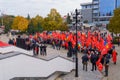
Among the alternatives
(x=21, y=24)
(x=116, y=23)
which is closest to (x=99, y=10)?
(x=21, y=24)

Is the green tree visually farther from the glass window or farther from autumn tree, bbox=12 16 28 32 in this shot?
the glass window

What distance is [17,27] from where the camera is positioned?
9344cm

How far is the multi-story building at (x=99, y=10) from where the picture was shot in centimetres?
13150

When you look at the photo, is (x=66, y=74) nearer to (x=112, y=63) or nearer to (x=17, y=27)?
(x=112, y=63)

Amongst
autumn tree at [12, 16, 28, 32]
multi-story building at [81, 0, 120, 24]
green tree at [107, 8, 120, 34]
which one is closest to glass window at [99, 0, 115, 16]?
multi-story building at [81, 0, 120, 24]

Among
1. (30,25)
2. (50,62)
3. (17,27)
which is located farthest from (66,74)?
(17,27)

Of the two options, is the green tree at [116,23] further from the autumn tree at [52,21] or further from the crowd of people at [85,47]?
the autumn tree at [52,21]

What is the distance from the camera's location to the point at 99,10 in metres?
137

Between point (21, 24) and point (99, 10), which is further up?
point (99, 10)

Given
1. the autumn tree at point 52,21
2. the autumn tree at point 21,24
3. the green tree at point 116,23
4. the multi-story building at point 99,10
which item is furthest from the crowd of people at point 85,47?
the multi-story building at point 99,10

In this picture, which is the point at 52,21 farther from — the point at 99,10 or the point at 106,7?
the point at 99,10

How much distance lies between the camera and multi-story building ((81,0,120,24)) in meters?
132

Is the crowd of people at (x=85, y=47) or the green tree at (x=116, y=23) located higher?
the green tree at (x=116, y=23)

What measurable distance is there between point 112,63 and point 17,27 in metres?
67.0
